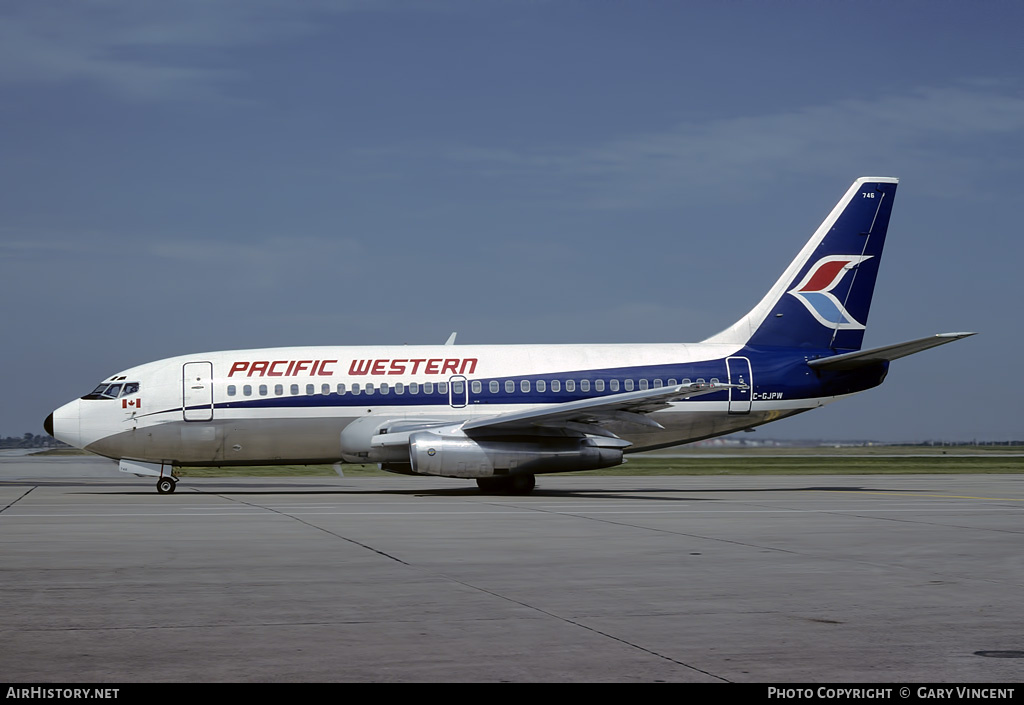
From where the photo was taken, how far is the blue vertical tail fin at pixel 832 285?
30.6 meters

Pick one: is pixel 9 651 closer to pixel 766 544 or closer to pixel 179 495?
pixel 766 544

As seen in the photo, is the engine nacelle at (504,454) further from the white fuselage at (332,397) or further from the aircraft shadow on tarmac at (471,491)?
the white fuselage at (332,397)

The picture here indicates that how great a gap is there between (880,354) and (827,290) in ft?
10.5

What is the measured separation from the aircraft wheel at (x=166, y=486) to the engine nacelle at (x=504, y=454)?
251 inches

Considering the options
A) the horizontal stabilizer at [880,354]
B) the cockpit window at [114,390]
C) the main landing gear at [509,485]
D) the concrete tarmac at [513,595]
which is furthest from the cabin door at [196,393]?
the horizontal stabilizer at [880,354]

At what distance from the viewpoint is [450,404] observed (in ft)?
92.5

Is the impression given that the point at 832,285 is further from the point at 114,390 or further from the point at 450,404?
the point at 114,390

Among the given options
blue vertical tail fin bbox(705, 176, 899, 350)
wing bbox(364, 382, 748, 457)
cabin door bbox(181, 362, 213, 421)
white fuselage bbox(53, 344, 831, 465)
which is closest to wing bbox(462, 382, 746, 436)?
wing bbox(364, 382, 748, 457)

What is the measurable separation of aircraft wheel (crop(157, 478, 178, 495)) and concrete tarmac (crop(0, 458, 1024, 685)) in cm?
642

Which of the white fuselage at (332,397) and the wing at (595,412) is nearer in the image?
the wing at (595,412)

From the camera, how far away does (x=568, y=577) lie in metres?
11.4

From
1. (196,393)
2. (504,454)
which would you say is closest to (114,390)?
(196,393)

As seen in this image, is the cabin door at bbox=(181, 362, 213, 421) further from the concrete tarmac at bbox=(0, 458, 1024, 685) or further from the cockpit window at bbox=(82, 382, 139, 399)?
the concrete tarmac at bbox=(0, 458, 1024, 685)

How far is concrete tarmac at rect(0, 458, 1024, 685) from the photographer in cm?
698
